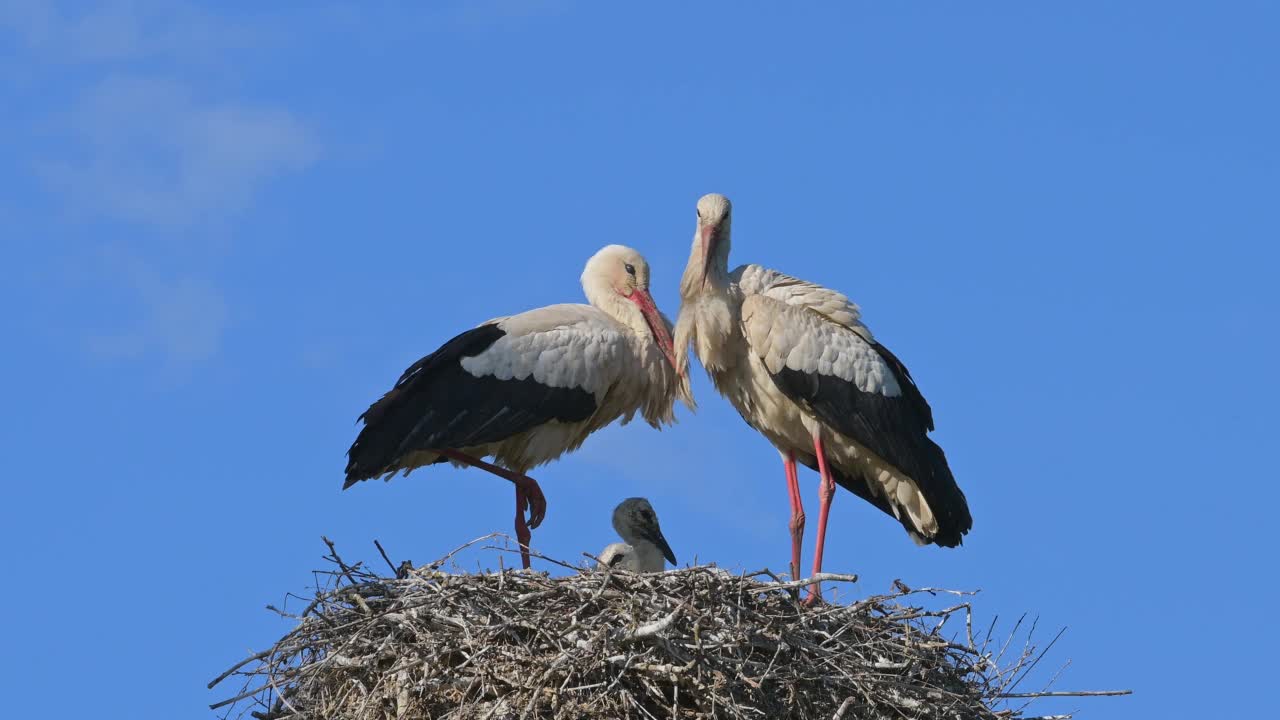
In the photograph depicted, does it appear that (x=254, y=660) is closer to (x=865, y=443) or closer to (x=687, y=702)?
(x=687, y=702)

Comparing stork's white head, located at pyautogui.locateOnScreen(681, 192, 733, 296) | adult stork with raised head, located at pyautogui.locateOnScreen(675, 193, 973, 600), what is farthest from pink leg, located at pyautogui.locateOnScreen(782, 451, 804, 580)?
stork's white head, located at pyautogui.locateOnScreen(681, 192, 733, 296)

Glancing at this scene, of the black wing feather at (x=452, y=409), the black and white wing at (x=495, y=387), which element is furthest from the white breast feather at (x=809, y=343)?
the black wing feather at (x=452, y=409)

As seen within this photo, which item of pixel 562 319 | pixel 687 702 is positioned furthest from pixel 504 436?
pixel 687 702

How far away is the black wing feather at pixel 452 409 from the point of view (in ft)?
32.4

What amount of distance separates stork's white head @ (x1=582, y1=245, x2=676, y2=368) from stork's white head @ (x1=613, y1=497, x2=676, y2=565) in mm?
1449

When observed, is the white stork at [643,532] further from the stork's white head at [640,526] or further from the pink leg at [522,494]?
the pink leg at [522,494]

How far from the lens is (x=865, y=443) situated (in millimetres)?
9648

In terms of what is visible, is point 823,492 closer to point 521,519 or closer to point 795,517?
point 795,517

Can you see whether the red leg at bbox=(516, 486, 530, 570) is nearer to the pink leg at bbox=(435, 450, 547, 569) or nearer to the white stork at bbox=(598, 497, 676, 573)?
the pink leg at bbox=(435, 450, 547, 569)

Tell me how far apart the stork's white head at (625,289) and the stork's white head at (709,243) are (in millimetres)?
885

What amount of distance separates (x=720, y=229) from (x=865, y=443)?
1.28 metres

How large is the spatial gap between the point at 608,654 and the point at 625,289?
12.7 feet

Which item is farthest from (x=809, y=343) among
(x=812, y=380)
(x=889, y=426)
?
(x=889, y=426)

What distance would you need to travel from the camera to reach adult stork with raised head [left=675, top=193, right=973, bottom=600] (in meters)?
9.57
